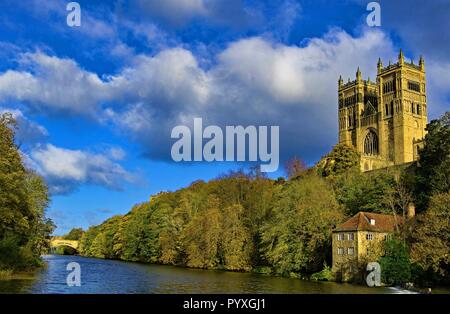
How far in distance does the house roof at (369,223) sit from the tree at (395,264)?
135 inches

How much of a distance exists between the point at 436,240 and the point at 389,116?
85.7 m

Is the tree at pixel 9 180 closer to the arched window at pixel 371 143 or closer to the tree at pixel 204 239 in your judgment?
the tree at pixel 204 239

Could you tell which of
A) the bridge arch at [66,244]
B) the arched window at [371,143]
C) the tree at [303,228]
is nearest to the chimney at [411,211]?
the tree at [303,228]

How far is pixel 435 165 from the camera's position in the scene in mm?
52375

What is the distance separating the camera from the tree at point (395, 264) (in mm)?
43375

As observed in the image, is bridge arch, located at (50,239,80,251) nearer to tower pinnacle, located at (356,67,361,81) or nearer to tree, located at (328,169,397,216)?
tower pinnacle, located at (356,67,361,81)

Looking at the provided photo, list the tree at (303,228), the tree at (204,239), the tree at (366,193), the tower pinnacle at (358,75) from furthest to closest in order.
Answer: the tower pinnacle at (358,75) → the tree at (204,239) → the tree at (366,193) → the tree at (303,228)

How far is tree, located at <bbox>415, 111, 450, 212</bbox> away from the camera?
162ft

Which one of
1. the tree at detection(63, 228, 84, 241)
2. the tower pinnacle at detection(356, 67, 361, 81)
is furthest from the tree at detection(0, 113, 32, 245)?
the tree at detection(63, 228, 84, 241)

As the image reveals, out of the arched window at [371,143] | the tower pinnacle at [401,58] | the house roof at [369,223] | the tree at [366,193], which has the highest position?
the tower pinnacle at [401,58]

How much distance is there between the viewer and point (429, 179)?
5206cm
